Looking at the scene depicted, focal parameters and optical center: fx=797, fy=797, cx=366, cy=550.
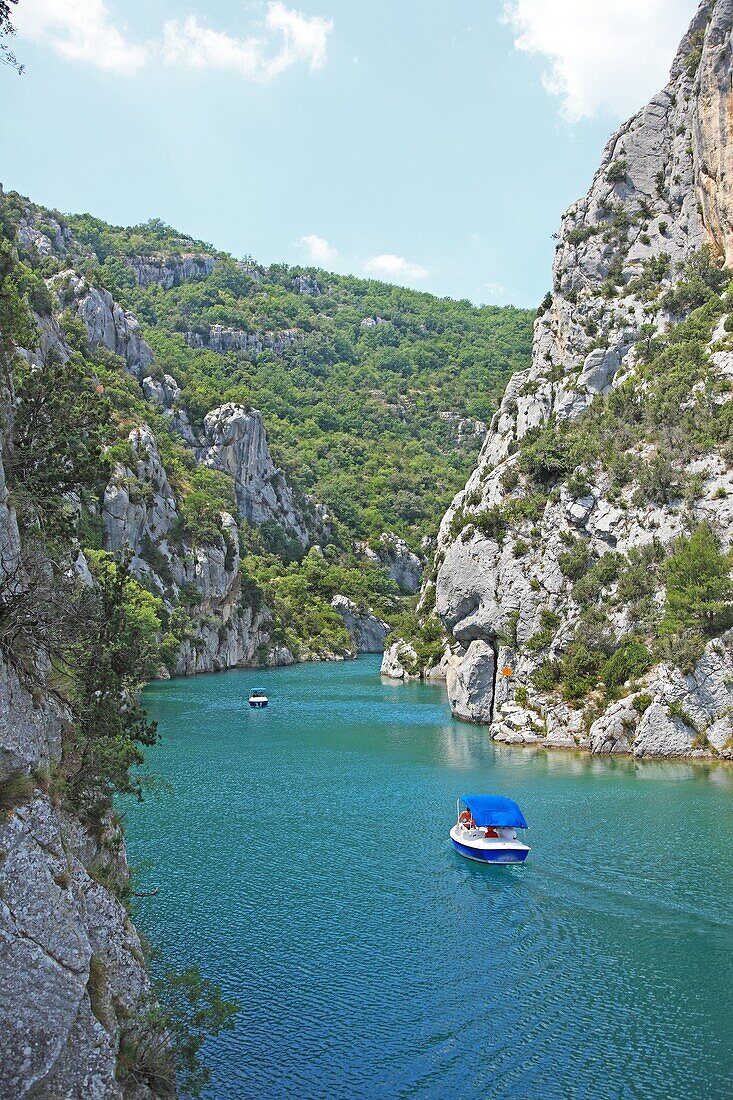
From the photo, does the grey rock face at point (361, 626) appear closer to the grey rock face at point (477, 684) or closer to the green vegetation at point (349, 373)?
the green vegetation at point (349, 373)

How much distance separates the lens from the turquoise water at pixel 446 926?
14.9 metres

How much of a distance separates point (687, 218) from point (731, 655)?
138 feet

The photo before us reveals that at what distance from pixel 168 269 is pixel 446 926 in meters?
163

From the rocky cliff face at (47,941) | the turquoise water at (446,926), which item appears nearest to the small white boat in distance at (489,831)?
the turquoise water at (446,926)

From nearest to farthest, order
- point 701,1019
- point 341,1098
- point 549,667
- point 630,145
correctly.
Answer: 1. point 341,1098
2. point 701,1019
3. point 549,667
4. point 630,145

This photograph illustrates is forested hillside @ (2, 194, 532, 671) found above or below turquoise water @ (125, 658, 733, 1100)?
above

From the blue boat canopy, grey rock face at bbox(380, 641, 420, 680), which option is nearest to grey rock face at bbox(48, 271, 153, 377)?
grey rock face at bbox(380, 641, 420, 680)

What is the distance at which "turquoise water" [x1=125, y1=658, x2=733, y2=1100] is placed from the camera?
49.0 ft

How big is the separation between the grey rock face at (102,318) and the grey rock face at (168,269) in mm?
58586

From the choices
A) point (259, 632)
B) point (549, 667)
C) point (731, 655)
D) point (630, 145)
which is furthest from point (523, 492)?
point (259, 632)

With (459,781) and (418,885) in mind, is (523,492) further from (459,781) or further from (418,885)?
(418,885)

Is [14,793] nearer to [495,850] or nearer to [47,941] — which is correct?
[47,941]

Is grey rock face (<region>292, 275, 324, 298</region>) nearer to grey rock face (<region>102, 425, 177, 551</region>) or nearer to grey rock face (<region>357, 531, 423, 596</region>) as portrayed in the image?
grey rock face (<region>357, 531, 423, 596</region>)

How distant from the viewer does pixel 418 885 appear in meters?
24.3
